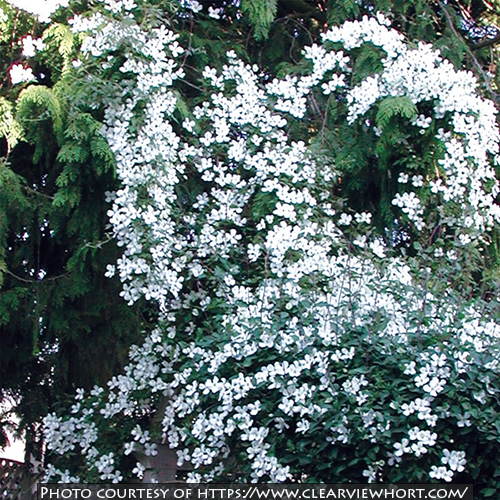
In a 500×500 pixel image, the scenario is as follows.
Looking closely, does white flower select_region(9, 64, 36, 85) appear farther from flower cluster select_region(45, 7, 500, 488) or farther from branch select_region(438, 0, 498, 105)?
branch select_region(438, 0, 498, 105)

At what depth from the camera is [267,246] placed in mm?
3227

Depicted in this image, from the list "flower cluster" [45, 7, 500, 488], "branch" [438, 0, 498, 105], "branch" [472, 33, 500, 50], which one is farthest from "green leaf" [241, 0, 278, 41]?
"branch" [472, 33, 500, 50]

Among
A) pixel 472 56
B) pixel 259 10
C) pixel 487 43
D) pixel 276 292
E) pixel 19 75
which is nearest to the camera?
pixel 276 292

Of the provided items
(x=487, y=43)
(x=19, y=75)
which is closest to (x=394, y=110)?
(x=487, y=43)

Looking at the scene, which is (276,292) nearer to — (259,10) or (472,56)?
(259,10)

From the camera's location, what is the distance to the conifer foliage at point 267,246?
109 inches

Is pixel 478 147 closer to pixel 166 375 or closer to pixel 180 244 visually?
pixel 180 244

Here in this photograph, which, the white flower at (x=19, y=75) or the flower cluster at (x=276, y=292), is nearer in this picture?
the flower cluster at (x=276, y=292)

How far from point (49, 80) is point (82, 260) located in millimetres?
1042

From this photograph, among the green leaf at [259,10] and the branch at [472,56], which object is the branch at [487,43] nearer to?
the branch at [472,56]

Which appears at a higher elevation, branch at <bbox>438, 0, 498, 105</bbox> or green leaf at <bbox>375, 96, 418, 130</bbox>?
branch at <bbox>438, 0, 498, 105</bbox>

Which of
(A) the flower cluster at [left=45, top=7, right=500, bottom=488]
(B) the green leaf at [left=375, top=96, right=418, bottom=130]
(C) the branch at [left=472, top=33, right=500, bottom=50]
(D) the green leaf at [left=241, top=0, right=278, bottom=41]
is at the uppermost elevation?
(C) the branch at [left=472, top=33, right=500, bottom=50]

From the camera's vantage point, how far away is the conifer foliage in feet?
9.07

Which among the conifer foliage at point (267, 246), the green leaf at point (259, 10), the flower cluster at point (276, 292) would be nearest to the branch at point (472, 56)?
the conifer foliage at point (267, 246)
